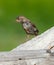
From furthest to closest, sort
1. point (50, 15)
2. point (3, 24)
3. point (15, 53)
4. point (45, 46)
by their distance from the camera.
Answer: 1. point (50, 15)
2. point (3, 24)
3. point (45, 46)
4. point (15, 53)

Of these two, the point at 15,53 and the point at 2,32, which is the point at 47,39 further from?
the point at 2,32

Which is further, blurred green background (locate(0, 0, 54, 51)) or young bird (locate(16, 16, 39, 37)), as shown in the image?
blurred green background (locate(0, 0, 54, 51))

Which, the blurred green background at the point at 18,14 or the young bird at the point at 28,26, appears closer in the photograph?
the young bird at the point at 28,26

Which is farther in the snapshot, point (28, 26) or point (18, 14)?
point (18, 14)

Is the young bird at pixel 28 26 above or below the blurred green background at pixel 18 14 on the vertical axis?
below

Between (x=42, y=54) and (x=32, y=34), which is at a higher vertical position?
(x=32, y=34)

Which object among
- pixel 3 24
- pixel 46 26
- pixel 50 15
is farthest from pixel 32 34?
pixel 50 15

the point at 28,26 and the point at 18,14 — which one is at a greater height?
the point at 18,14

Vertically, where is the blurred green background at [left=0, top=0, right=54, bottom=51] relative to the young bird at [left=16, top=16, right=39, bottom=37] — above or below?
above
